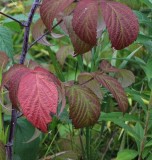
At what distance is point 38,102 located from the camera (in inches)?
29.4

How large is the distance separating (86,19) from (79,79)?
0.76 ft

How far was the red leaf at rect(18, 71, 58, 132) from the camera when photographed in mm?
742

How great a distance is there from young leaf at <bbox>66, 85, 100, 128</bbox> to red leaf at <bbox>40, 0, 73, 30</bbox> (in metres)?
0.15

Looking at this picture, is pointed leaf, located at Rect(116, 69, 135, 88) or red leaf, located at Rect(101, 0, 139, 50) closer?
red leaf, located at Rect(101, 0, 139, 50)

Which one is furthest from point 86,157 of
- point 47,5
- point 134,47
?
point 47,5

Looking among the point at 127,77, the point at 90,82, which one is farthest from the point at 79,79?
the point at 127,77

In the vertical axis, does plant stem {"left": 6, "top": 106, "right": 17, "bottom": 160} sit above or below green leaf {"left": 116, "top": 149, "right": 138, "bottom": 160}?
above

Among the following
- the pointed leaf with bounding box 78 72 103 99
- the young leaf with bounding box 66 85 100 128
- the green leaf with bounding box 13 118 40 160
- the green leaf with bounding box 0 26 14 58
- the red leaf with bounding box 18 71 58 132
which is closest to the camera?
the red leaf with bounding box 18 71 58 132

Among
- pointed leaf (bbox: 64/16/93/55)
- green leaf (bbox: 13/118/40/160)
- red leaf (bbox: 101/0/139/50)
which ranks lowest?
green leaf (bbox: 13/118/40/160)

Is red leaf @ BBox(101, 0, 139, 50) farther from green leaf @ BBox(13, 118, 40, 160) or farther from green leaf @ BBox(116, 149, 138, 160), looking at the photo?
green leaf @ BBox(13, 118, 40, 160)

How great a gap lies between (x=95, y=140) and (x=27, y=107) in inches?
31.2

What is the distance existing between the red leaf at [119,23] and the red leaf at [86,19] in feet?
0.06

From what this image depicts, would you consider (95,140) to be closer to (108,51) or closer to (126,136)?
(126,136)

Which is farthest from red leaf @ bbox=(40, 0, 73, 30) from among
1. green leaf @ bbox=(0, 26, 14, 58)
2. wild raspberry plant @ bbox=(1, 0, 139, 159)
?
green leaf @ bbox=(0, 26, 14, 58)
